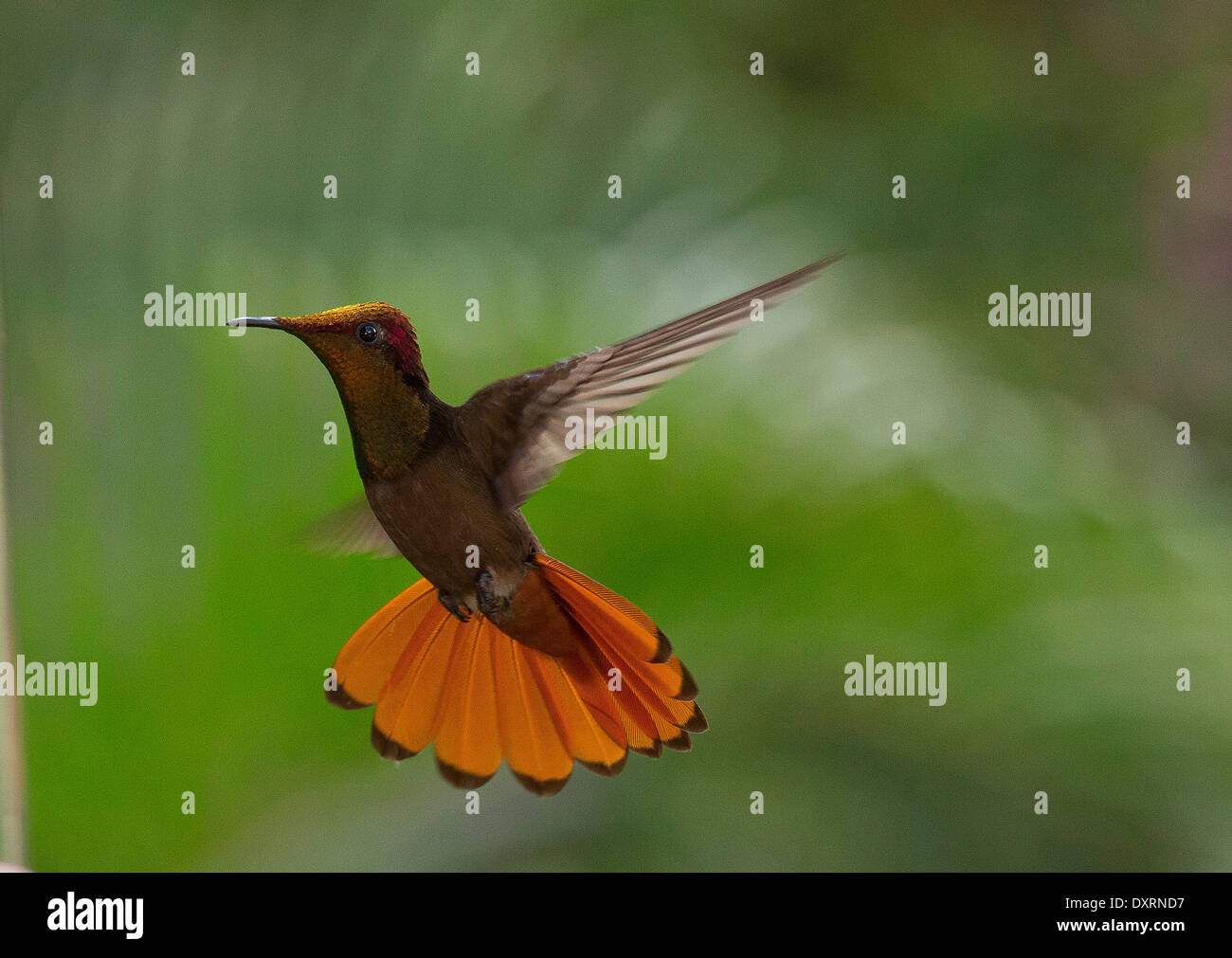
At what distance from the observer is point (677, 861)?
47.4 inches

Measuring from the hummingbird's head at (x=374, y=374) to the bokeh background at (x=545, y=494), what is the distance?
0.68 ft

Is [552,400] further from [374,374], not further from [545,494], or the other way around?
[545,494]

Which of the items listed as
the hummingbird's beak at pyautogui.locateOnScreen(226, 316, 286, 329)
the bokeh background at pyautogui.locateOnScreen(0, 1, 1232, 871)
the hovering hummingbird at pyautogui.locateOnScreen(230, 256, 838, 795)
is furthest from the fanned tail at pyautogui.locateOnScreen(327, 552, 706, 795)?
the hummingbird's beak at pyautogui.locateOnScreen(226, 316, 286, 329)

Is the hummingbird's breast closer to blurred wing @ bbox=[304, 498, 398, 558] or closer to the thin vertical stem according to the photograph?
blurred wing @ bbox=[304, 498, 398, 558]

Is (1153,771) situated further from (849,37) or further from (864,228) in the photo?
(849,37)

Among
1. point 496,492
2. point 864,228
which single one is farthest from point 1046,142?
point 496,492

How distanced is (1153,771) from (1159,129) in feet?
3.86

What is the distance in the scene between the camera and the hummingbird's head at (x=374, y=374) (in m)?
0.41

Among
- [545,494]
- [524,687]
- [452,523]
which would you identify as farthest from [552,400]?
[545,494]

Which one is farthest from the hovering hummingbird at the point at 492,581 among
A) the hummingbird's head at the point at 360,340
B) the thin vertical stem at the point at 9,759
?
the thin vertical stem at the point at 9,759

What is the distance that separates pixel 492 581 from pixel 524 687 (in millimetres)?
113

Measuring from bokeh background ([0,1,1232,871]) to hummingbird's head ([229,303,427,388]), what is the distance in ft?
0.78

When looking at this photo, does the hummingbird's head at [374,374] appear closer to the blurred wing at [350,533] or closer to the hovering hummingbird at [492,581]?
the hovering hummingbird at [492,581]

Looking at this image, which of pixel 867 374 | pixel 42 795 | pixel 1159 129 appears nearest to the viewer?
pixel 42 795
